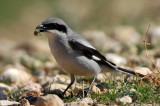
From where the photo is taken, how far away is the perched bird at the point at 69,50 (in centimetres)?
546

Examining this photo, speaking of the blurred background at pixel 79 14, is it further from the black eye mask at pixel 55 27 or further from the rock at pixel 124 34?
the black eye mask at pixel 55 27

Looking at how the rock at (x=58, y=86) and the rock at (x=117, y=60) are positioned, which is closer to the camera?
the rock at (x=58, y=86)

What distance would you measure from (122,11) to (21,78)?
27.2 ft

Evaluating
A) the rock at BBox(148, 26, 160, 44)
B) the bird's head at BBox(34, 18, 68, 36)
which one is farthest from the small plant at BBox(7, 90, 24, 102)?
the rock at BBox(148, 26, 160, 44)

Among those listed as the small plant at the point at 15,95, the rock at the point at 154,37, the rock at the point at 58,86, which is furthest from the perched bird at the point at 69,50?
the rock at the point at 154,37

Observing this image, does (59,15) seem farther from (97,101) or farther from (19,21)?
(97,101)

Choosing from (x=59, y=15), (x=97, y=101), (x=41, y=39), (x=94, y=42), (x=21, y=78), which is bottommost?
(x=97, y=101)

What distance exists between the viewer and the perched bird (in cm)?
546

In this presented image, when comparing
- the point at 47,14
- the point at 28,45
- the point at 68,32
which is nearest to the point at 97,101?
the point at 68,32

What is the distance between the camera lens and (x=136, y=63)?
7.61 metres

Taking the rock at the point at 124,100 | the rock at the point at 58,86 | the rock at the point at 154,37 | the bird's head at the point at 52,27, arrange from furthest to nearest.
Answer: the rock at the point at 154,37 → the rock at the point at 58,86 → the bird's head at the point at 52,27 → the rock at the point at 124,100

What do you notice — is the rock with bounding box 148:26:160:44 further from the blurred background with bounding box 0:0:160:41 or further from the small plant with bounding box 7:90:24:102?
the small plant with bounding box 7:90:24:102

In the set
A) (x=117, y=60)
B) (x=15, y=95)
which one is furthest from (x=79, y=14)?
(x=15, y=95)

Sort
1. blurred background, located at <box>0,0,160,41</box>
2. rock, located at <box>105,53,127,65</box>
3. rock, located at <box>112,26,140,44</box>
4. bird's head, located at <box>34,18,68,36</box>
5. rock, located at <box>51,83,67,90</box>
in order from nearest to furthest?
bird's head, located at <box>34,18,68,36</box> < rock, located at <box>51,83,67,90</box> < rock, located at <box>105,53,127,65</box> < rock, located at <box>112,26,140,44</box> < blurred background, located at <box>0,0,160,41</box>
